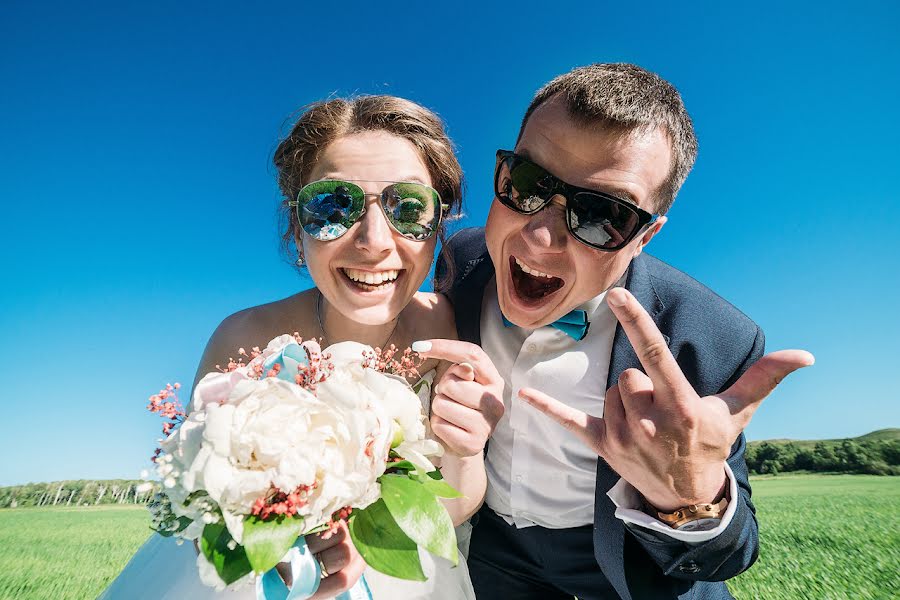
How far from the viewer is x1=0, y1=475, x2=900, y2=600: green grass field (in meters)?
5.64

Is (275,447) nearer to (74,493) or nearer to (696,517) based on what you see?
(696,517)

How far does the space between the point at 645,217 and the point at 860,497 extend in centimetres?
1295

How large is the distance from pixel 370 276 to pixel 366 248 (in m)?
0.19

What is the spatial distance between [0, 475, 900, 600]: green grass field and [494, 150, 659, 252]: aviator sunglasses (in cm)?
473

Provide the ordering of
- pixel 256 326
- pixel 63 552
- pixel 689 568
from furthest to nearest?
pixel 63 552 → pixel 256 326 → pixel 689 568

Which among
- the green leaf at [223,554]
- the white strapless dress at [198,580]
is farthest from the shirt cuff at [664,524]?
the green leaf at [223,554]

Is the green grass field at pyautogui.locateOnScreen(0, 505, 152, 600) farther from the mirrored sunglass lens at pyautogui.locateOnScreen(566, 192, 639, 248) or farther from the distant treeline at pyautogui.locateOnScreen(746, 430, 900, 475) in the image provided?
the distant treeline at pyautogui.locateOnScreen(746, 430, 900, 475)

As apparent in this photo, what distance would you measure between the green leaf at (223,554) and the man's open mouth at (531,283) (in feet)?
6.67

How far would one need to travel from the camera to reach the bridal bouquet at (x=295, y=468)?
56.9 inches

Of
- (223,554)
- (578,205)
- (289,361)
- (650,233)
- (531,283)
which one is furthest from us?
(531,283)

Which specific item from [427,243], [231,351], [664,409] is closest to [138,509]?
[231,351]

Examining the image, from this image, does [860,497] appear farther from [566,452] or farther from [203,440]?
[203,440]

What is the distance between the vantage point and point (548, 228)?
2.84m

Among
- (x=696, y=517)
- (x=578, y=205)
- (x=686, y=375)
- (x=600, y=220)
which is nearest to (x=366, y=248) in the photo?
(x=578, y=205)
